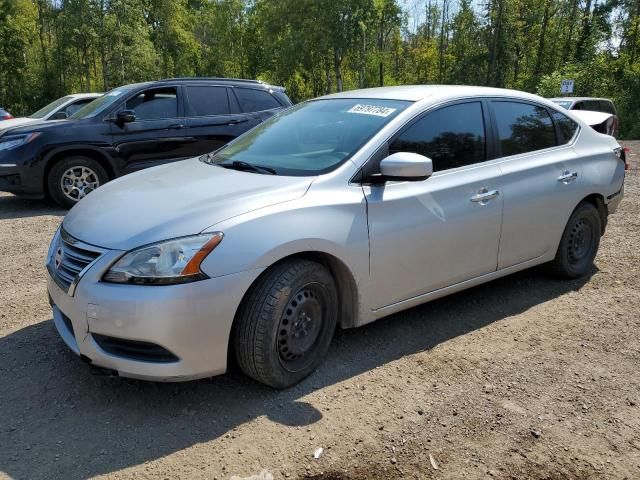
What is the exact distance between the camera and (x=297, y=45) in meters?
37.8

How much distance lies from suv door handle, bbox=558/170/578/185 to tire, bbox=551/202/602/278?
322mm

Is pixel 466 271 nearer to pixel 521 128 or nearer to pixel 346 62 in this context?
pixel 521 128

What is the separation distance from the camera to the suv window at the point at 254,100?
893 cm

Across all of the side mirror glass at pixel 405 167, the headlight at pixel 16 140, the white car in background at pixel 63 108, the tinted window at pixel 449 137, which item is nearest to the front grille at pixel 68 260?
the side mirror glass at pixel 405 167

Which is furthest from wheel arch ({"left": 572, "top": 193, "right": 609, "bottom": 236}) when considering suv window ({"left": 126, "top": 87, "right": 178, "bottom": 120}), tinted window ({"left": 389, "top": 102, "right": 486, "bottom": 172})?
suv window ({"left": 126, "top": 87, "right": 178, "bottom": 120})

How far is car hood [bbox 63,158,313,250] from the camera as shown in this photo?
9.34 feet

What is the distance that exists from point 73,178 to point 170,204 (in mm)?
5500

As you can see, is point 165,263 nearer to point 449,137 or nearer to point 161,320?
point 161,320

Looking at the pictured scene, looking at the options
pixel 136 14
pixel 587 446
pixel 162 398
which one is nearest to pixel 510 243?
pixel 587 446

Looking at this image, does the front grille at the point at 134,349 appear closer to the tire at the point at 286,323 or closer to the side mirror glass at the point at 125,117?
the tire at the point at 286,323

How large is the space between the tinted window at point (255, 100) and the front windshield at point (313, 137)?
4.76m

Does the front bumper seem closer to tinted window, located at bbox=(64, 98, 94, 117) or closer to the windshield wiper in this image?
the windshield wiper

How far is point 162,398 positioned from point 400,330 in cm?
174

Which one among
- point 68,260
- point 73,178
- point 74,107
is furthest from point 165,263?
point 74,107
